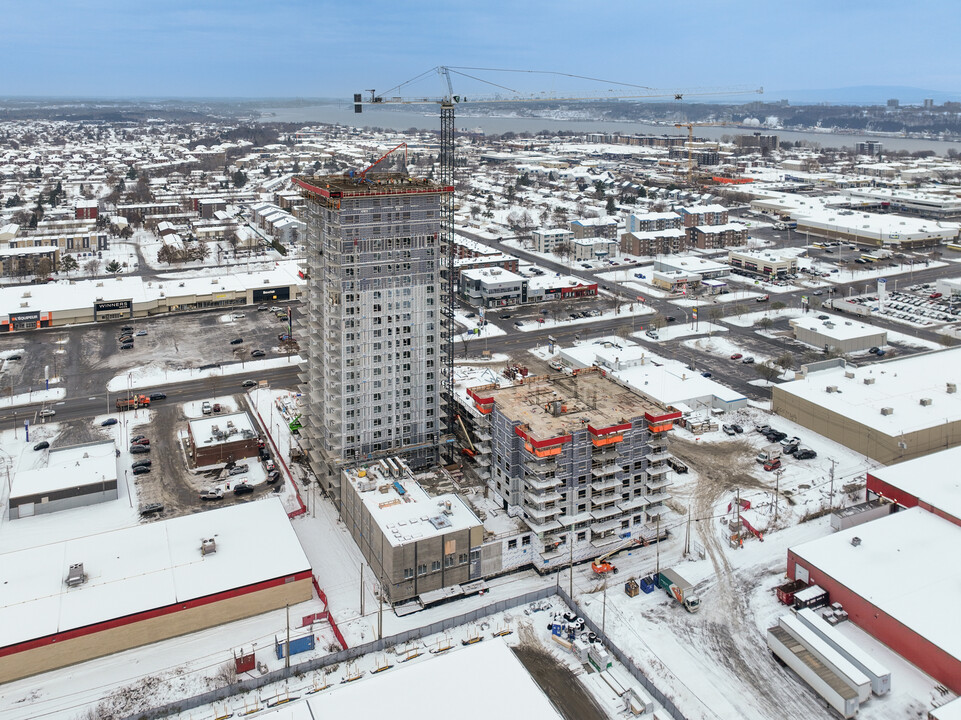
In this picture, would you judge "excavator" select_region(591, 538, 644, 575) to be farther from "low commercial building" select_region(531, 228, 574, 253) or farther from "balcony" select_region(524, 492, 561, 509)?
"low commercial building" select_region(531, 228, 574, 253)

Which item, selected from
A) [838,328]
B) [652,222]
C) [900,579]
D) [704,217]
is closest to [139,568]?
[900,579]

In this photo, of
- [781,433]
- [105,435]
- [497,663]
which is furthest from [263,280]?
[497,663]

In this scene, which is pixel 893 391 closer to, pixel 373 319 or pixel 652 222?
pixel 373 319

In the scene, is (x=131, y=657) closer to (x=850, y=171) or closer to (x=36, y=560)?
(x=36, y=560)

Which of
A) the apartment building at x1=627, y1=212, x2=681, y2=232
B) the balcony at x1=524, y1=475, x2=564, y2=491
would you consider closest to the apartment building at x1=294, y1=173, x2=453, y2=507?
the balcony at x1=524, y1=475, x2=564, y2=491

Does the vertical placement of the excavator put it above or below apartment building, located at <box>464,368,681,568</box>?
below

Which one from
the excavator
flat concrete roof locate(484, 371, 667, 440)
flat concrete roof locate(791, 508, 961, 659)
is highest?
flat concrete roof locate(484, 371, 667, 440)
